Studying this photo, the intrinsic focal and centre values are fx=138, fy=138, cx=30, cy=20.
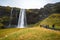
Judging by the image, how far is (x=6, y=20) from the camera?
311ft

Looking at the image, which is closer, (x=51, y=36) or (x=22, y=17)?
(x=51, y=36)

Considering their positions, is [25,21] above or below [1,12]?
below

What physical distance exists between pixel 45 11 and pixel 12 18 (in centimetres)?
2588

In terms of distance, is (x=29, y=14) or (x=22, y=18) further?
(x=29, y=14)

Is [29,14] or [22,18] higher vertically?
[29,14]

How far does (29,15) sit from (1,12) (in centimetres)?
2030

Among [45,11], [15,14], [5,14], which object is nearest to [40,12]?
[45,11]

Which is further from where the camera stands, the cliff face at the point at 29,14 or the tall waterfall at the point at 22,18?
the cliff face at the point at 29,14

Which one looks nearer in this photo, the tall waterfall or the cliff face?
the tall waterfall

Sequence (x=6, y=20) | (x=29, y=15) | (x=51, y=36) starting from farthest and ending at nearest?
(x=29, y=15) < (x=6, y=20) < (x=51, y=36)

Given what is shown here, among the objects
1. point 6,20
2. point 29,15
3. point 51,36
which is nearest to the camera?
point 51,36

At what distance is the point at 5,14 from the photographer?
99.1m

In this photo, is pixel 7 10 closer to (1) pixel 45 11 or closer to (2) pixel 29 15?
(2) pixel 29 15

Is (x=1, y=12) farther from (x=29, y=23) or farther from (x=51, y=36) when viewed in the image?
(x=51, y=36)
